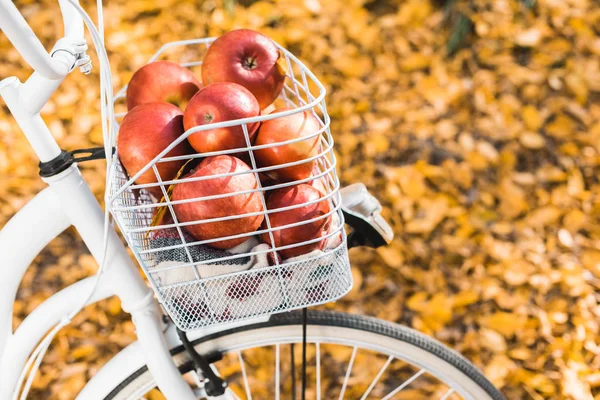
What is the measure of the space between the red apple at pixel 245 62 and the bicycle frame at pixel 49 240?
0.21 meters

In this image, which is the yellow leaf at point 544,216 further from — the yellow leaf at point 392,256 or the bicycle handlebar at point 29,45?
the bicycle handlebar at point 29,45

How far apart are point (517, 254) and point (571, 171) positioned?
18.6 inches

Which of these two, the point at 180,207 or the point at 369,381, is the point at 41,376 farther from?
the point at 180,207

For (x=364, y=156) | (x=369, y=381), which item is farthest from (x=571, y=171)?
(x=369, y=381)

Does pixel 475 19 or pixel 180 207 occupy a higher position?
pixel 180 207

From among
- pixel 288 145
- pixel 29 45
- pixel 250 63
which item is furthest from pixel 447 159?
pixel 29 45

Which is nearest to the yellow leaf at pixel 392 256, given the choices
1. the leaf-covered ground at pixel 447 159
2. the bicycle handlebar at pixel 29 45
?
the leaf-covered ground at pixel 447 159

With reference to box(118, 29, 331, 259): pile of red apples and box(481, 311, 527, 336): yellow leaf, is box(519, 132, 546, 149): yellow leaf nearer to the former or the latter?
box(481, 311, 527, 336): yellow leaf

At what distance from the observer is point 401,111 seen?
250 cm

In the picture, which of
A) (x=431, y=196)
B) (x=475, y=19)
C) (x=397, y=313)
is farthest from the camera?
(x=475, y=19)

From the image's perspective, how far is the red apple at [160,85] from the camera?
2.98ft

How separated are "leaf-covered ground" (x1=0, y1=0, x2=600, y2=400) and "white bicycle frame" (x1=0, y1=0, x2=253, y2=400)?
0.84 metres

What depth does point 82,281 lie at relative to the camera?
3.08ft

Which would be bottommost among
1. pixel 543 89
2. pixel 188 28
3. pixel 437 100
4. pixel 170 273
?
→ pixel 543 89
